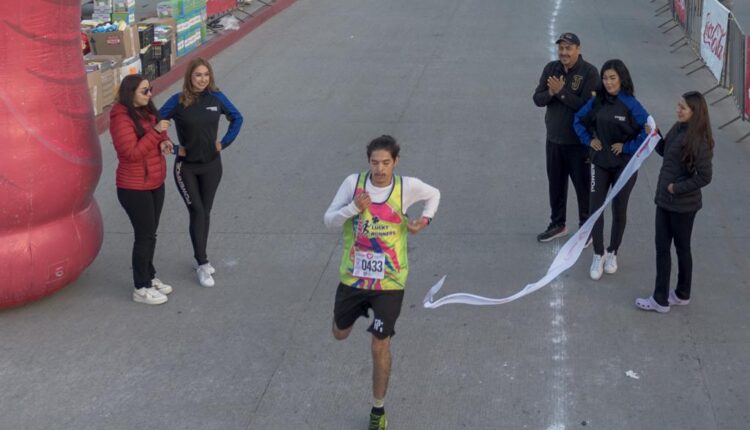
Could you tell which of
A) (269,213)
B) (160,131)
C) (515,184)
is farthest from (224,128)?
(160,131)

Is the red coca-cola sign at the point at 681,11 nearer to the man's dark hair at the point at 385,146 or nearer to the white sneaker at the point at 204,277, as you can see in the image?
the white sneaker at the point at 204,277

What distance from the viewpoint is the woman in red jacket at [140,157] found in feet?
22.0

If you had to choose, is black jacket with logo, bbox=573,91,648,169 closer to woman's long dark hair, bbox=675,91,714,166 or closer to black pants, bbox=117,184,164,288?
woman's long dark hair, bbox=675,91,714,166

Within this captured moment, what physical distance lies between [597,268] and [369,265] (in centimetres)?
277

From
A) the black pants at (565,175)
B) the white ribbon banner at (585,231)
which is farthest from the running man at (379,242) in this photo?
the black pants at (565,175)

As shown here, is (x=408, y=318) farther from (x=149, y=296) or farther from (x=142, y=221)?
(x=142, y=221)

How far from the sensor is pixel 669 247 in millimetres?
6742

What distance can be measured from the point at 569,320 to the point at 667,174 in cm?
116

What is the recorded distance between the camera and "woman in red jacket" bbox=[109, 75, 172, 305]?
670 centimetres

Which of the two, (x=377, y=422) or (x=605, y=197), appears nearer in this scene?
(x=377, y=422)

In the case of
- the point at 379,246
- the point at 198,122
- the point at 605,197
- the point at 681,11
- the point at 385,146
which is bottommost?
the point at 681,11

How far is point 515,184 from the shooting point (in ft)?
31.5

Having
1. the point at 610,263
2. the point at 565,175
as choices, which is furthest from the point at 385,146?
the point at 565,175

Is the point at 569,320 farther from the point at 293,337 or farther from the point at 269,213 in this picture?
the point at 269,213
